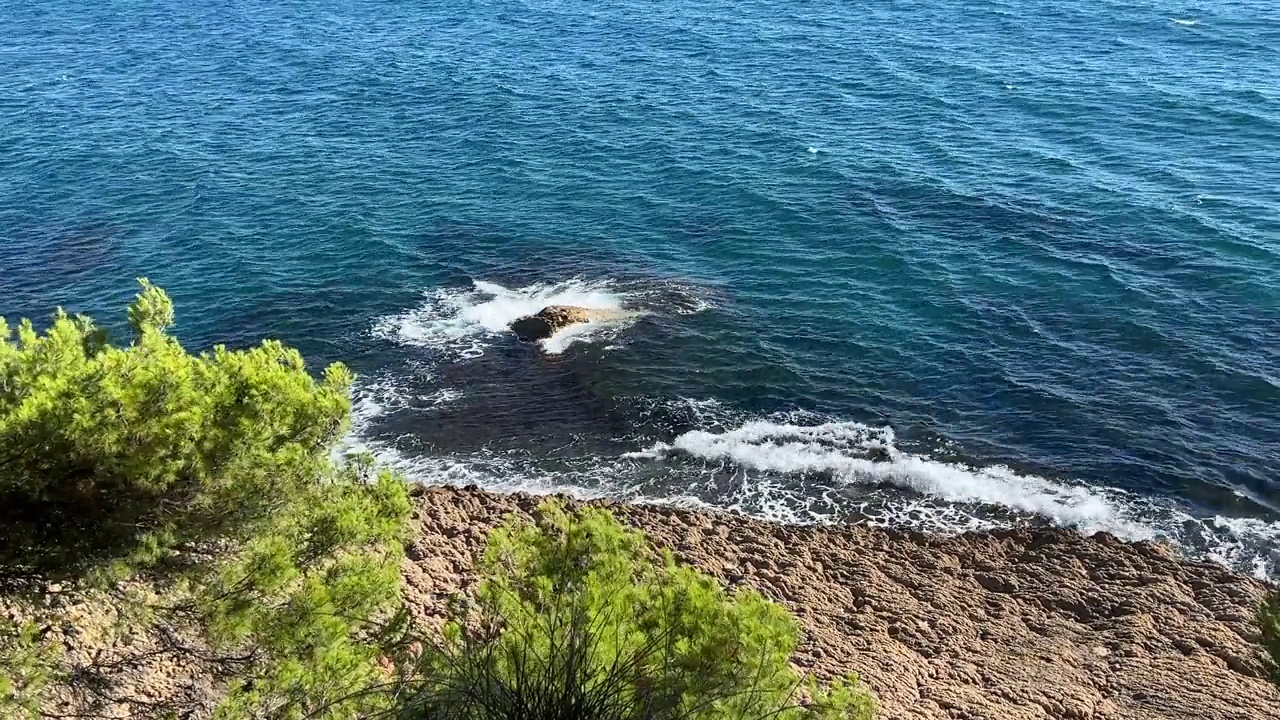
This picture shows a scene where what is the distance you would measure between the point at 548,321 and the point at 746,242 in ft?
37.5

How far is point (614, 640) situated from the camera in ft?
46.4

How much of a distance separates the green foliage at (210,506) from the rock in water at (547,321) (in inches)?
848

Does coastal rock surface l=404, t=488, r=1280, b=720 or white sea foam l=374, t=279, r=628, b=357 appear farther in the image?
white sea foam l=374, t=279, r=628, b=357

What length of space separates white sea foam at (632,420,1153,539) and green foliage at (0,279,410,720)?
54.5 feet

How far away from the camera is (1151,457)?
106 feet

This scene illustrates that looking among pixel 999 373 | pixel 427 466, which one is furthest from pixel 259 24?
pixel 999 373

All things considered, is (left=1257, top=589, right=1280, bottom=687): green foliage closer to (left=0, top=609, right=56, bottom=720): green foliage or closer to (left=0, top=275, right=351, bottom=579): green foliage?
(left=0, top=275, right=351, bottom=579): green foliage

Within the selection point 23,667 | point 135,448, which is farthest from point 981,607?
point 23,667

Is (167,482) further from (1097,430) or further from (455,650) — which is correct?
(1097,430)

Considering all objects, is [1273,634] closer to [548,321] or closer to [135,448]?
[135,448]

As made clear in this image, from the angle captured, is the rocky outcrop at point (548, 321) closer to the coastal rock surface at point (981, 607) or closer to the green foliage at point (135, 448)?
the coastal rock surface at point (981, 607)

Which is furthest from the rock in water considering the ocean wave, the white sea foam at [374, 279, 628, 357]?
the ocean wave

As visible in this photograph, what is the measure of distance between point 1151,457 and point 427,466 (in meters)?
22.5

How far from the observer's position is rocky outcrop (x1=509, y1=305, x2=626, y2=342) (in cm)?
3941
